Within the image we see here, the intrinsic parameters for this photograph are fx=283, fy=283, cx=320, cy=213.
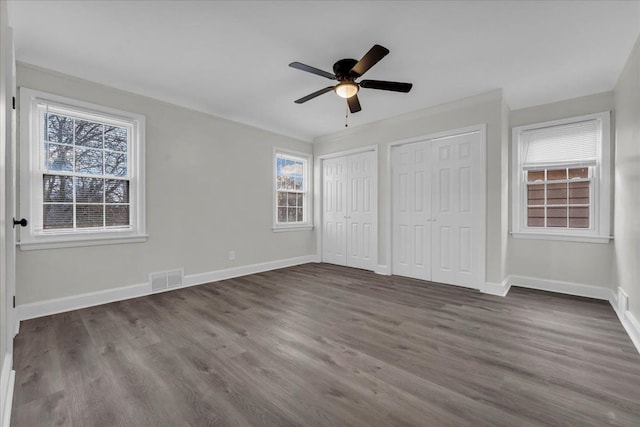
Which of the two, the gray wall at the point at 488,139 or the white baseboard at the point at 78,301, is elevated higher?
the gray wall at the point at 488,139

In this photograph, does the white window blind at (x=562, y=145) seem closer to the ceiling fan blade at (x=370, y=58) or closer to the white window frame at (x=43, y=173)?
the ceiling fan blade at (x=370, y=58)

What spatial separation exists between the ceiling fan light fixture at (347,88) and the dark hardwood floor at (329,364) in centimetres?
229

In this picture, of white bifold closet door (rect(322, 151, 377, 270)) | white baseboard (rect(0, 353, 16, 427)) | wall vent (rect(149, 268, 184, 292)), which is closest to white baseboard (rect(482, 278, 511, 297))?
white bifold closet door (rect(322, 151, 377, 270))

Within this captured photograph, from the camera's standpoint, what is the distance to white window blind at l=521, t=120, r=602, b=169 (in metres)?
3.62

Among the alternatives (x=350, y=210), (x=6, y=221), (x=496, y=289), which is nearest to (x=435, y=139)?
(x=350, y=210)

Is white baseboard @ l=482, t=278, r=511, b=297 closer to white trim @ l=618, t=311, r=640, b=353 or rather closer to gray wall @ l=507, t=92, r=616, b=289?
gray wall @ l=507, t=92, r=616, b=289

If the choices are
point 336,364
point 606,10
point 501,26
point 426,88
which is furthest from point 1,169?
point 606,10

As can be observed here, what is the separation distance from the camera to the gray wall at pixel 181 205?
2992 mm

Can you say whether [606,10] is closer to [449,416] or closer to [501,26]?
[501,26]

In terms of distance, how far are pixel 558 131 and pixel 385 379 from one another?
409 centimetres

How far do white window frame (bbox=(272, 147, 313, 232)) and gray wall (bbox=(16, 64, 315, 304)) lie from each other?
12cm

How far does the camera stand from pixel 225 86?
3461mm

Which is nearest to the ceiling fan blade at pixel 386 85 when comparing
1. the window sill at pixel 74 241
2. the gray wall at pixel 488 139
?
the gray wall at pixel 488 139

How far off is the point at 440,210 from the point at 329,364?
2.98 m
